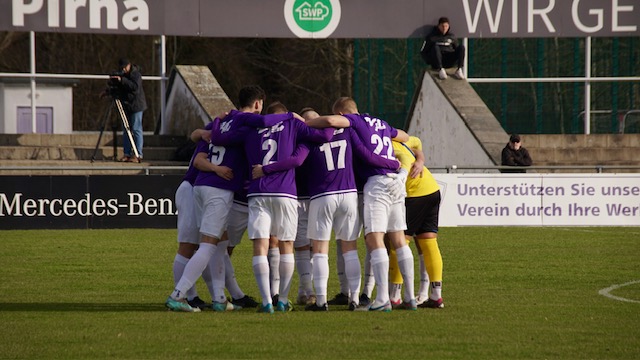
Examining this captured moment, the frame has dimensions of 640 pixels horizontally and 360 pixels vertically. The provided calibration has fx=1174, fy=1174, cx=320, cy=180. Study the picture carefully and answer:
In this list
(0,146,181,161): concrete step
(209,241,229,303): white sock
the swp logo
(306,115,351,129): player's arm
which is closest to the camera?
(306,115,351,129): player's arm

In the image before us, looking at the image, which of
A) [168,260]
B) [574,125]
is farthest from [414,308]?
[574,125]

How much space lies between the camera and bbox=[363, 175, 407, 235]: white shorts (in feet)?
36.3

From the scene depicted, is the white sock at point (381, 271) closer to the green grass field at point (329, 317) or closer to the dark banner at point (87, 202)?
the green grass field at point (329, 317)

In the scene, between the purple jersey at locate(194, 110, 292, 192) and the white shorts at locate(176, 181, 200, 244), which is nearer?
the purple jersey at locate(194, 110, 292, 192)

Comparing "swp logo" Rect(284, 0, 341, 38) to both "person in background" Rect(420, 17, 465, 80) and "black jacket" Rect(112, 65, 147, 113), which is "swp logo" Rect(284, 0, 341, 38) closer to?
"person in background" Rect(420, 17, 465, 80)

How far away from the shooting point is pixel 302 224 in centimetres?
1217

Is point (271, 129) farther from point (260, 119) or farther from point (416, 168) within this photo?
point (416, 168)

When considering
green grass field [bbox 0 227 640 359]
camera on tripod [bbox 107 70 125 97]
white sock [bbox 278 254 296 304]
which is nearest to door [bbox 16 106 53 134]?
camera on tripod [bbox 107 70 125 97]

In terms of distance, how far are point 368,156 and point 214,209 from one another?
154 cm

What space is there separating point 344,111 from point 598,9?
17.9 metres

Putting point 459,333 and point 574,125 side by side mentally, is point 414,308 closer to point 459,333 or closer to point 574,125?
point 459,333

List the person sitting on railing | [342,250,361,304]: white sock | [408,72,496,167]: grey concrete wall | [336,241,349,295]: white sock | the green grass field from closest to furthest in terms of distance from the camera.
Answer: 1. the green grass field
2. [342,250,361,304]: white sock
3. [336,241,349,295]: white sock
4. the person sitting on railing
5. [408,72,496,167]: grey concrete wall

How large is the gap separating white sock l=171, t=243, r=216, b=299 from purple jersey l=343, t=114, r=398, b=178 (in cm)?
167

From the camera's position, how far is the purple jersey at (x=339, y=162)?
11078 mm
